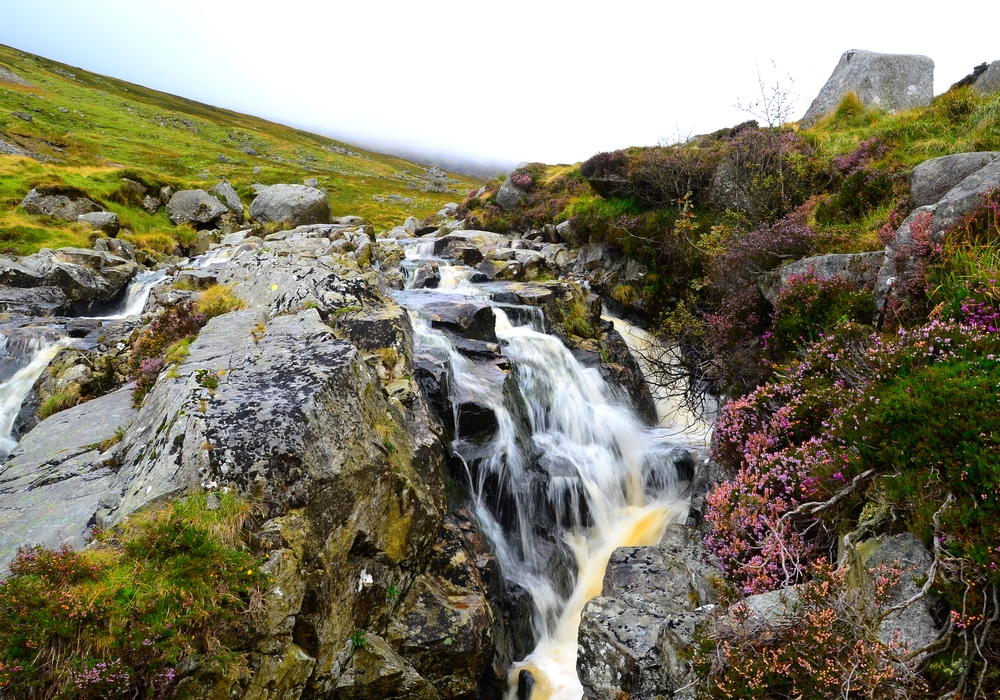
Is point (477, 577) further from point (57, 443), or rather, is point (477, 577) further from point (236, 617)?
point (57, 443)

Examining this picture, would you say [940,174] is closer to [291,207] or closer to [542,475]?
[542,475]

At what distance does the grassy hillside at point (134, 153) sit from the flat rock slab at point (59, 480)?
22.3 m

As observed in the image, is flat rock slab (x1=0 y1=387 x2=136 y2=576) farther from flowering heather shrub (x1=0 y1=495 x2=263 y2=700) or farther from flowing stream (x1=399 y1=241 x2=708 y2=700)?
flowing stream (x1=399 y1=241 x2=708 y2=700)

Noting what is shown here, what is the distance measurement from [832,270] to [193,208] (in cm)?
3752

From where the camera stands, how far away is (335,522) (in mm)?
5969

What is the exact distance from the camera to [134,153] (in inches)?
2074

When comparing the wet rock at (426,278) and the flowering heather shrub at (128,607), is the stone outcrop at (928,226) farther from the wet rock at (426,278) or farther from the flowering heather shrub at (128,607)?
the wet rock at (426,278)

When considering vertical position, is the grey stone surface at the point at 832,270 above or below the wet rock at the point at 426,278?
above

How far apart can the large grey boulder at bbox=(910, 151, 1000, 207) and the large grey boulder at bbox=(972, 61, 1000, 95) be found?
7.57 metres

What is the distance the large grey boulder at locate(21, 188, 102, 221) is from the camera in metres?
26.6

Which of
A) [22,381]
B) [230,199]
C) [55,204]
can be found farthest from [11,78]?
[22,381]

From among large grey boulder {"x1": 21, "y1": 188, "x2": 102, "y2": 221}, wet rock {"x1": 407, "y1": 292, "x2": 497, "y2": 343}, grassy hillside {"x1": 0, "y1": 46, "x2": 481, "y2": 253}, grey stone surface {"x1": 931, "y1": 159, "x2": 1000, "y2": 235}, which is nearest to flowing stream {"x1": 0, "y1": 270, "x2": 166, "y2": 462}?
wet rock {"x1": 407, "y1": 292, "x2": 497, "y2": 343}

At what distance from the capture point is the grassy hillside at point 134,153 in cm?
3012

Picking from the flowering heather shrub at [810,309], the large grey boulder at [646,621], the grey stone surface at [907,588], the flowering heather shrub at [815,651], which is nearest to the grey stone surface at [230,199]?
the flowering heather shrub at [810,309]
